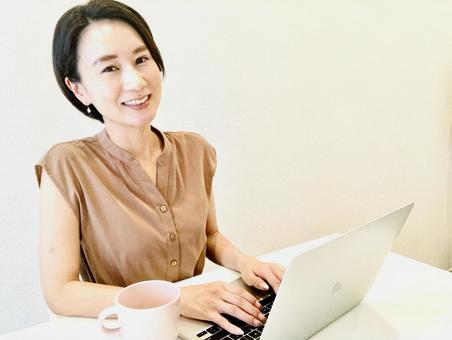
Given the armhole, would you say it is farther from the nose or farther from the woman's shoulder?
the nose

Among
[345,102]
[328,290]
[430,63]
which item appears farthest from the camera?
[430,63]

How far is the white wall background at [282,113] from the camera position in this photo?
1.37m

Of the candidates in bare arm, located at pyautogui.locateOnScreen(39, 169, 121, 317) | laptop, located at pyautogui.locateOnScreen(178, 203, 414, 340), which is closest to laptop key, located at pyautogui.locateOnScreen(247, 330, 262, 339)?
laptop, located at pyautogui.locateOnScreen(178, 203, 414, 340)

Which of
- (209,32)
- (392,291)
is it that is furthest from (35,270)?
(392,291)

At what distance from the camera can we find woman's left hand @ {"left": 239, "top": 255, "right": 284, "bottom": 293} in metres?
0.92

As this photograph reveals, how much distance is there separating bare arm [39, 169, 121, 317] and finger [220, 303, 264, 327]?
23 centimetres

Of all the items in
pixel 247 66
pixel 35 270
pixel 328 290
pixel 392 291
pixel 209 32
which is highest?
pixel 209 32

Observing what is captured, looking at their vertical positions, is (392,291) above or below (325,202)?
above

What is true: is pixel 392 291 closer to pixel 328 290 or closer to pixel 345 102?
pixel 328 290

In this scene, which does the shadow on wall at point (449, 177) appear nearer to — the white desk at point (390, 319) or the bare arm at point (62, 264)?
the white desk at point (390, 319)

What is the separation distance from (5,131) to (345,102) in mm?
1439

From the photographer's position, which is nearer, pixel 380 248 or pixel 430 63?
pixel 380 248

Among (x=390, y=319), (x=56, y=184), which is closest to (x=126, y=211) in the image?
(x=56, y=184)

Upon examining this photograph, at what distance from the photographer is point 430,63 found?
7.41ft
